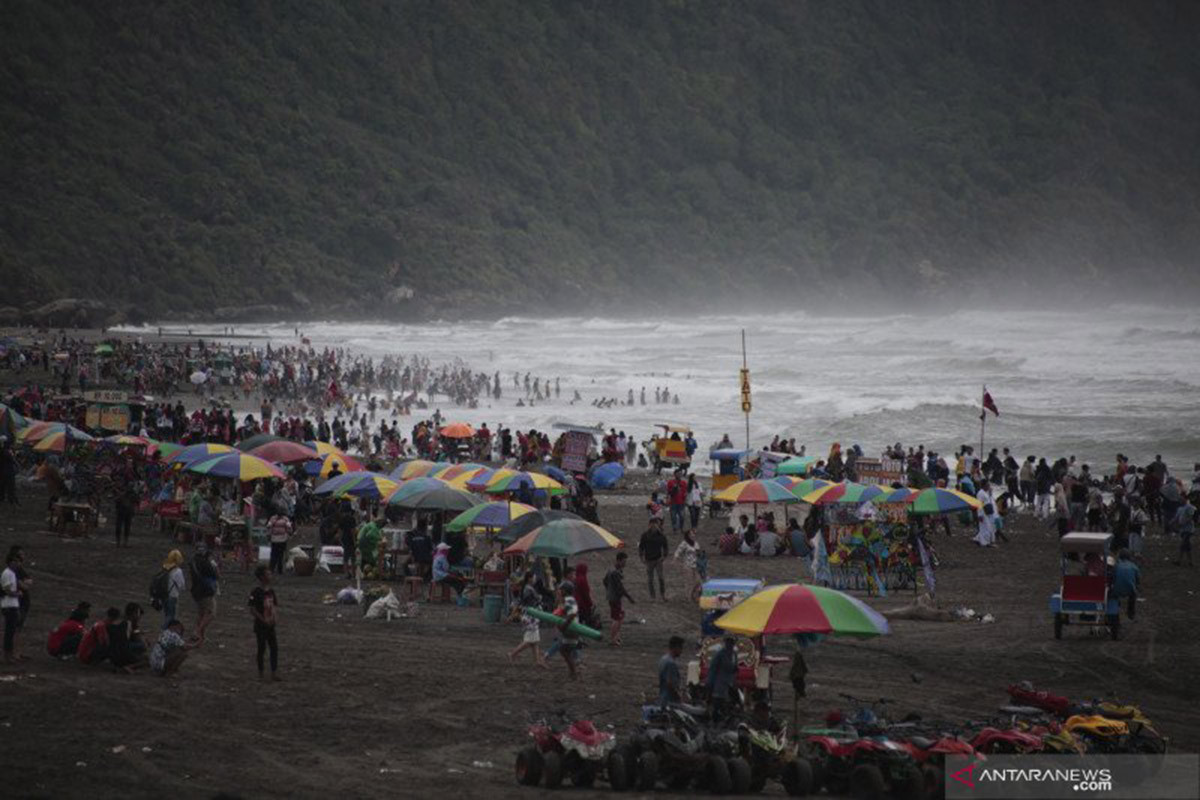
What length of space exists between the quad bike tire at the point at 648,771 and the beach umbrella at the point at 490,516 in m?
8.57

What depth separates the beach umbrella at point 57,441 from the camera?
1063 inches

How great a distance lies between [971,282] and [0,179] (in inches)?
3731

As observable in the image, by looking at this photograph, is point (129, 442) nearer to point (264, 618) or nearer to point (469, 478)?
point (469, 478)

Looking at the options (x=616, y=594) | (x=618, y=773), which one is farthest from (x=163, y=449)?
(x=618, y=773)

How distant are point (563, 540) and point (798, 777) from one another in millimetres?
6991

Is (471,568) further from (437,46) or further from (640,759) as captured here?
(437,46)

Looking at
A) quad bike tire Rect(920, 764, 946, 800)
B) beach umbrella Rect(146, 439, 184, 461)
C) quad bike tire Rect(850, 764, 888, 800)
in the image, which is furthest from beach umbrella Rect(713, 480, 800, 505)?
quad bike tire Rect(920, 764, 946, 800)

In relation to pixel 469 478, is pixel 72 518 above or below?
below

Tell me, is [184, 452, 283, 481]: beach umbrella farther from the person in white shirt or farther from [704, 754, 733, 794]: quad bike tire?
[704, 754, 733, 794]: quad bike tire

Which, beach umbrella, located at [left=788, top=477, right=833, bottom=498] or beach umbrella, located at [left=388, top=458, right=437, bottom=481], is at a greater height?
beach umbrella, located at [left=388, top=458, right=437, bottom=481]

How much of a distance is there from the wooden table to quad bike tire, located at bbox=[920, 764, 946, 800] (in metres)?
15.7

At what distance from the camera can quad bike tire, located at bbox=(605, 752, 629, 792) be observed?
1168 centimetres

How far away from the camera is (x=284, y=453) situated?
2575 cm

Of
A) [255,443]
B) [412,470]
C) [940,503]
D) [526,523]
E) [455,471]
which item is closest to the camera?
[526,523]
